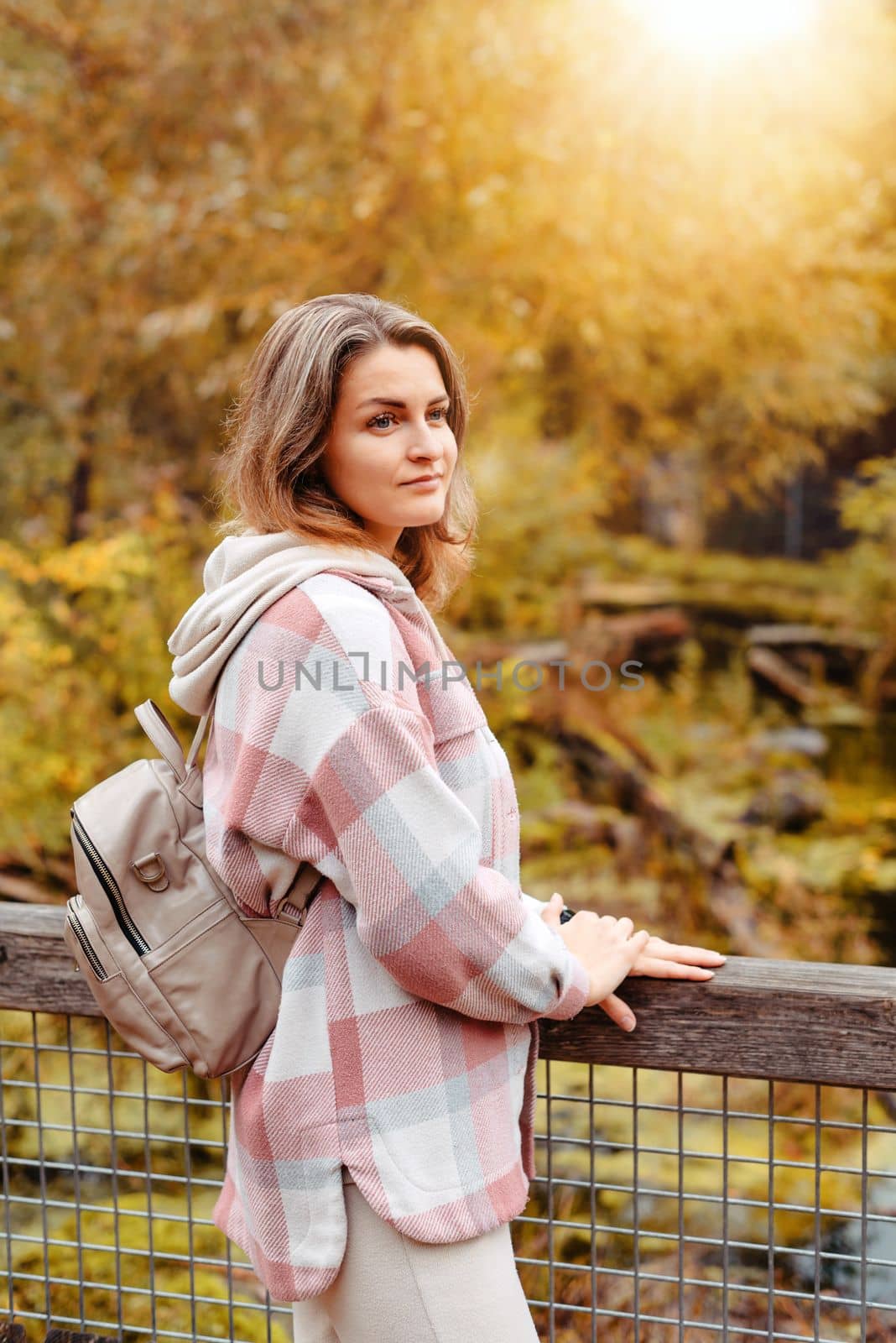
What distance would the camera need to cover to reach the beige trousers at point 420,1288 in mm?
1072

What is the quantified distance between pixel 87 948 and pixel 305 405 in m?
0.57

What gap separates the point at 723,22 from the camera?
18.4 feet

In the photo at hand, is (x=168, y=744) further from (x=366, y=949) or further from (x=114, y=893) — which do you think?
(x=366, y=949)

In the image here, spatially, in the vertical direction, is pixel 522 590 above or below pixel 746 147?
below

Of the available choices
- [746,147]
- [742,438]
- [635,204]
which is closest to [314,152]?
[635,204]

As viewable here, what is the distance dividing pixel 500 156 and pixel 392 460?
16.2ft

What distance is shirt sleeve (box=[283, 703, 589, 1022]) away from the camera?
1.03m

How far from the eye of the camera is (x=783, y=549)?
630cm

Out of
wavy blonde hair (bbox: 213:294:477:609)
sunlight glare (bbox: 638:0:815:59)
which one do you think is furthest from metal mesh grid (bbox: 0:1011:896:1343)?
sunlight glare (bbox: 638:0:815:59)

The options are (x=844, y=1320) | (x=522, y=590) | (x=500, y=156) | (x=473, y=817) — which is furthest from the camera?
(x=522, y=590)

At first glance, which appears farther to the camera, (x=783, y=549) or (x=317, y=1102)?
(x=783, y=549)

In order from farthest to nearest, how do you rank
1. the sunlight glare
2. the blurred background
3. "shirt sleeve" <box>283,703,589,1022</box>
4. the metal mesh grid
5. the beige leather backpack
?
the sunlight glare → the blurred background → the metal mesh grid → the beige leather backpack → "shirt sleeve" <box>283,703,589,1022</box>

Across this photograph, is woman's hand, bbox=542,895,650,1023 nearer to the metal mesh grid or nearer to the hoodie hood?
the hoodie hood

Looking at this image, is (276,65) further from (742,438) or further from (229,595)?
(229,595)
